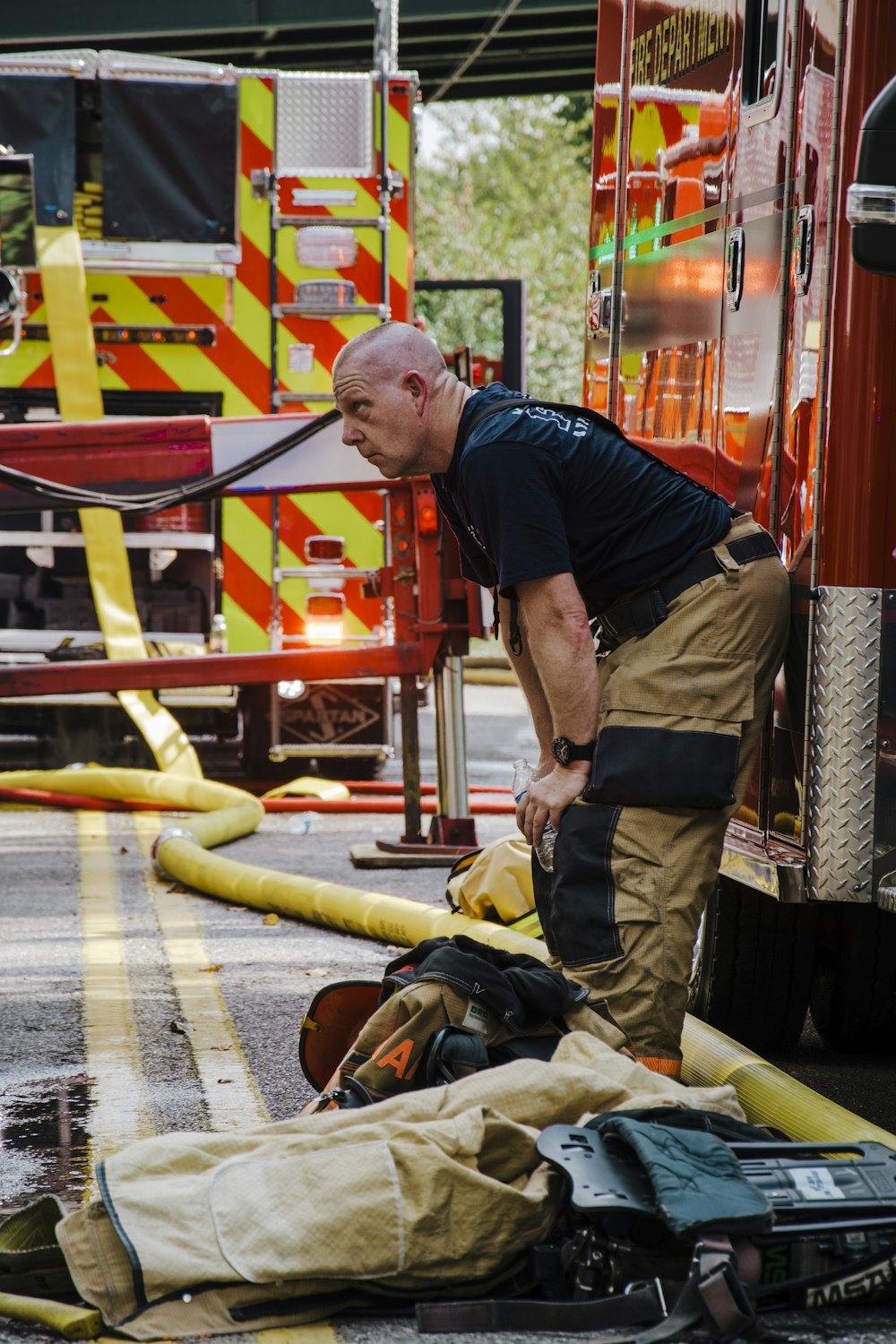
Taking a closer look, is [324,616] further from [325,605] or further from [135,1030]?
[135,1030]

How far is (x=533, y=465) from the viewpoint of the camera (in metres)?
3.58

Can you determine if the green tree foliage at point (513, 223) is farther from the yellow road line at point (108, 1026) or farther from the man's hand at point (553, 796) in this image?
the man's hand at point (553, 796)

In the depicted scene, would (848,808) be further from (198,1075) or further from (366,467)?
(366,467)

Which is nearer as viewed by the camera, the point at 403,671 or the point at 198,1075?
the point at 198,1075

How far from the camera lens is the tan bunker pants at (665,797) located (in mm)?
3607

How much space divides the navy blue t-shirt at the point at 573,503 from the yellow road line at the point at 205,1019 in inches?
53.6

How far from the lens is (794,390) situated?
378cm

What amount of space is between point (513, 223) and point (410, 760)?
86.8ft

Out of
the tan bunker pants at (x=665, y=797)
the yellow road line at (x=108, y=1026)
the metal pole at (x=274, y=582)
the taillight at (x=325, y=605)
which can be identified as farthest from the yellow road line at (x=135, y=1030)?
the taillight at (x=325, y=605)

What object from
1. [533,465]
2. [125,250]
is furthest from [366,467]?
[533,465]

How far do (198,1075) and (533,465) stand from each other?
180 centimetres

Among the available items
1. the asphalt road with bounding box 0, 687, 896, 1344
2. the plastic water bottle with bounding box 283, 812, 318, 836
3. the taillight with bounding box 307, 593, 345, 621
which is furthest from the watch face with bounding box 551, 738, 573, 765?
the taillight with bounding box 307, 593, 345, 621

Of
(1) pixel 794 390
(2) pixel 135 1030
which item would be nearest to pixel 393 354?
(1) pixel 794 390

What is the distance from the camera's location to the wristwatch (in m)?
3.70
